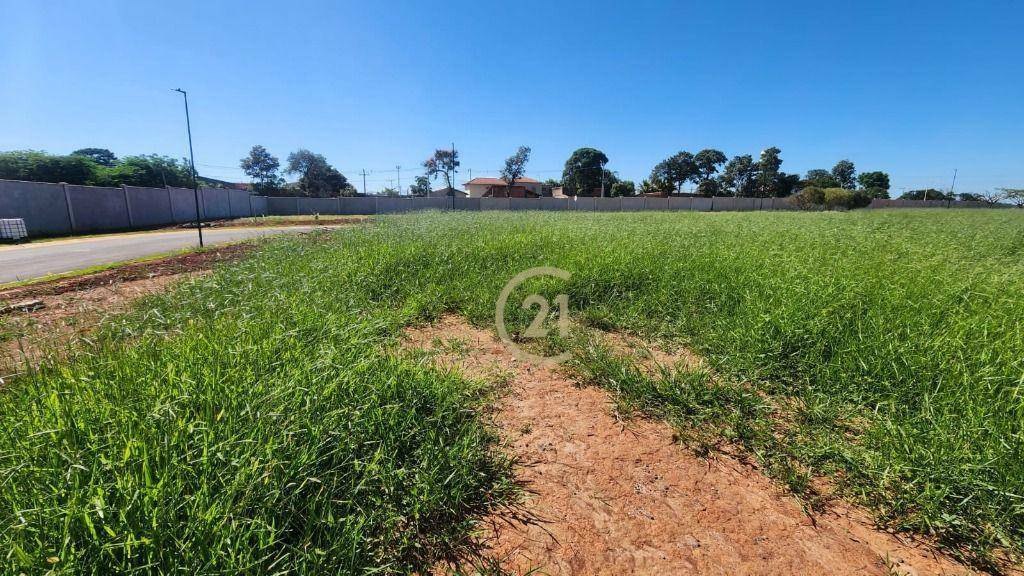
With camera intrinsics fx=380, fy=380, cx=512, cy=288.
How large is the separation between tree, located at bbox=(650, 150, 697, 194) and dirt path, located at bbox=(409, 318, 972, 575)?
58.5 meters

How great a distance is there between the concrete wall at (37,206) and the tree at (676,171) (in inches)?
2238

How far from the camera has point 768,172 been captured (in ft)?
168

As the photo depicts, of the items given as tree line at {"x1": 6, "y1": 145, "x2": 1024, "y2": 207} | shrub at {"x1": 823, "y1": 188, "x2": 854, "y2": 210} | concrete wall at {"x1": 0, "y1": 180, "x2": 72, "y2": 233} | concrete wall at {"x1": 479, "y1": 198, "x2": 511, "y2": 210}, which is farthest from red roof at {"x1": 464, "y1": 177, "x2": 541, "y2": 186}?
concrete wall at {"x1": 0, "y1": 180, "x2": 72, "y2": 233}

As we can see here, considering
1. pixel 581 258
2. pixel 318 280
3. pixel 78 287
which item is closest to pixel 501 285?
pixel 581 258

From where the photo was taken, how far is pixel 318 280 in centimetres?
466

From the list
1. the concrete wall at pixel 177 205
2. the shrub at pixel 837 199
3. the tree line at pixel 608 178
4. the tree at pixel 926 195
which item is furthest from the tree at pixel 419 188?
the tree at pixel 926 195

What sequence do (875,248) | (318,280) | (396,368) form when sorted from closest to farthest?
(396,368)
(318,280)
(875,248)

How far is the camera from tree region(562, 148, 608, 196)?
56375 mm

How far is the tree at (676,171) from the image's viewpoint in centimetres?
5384

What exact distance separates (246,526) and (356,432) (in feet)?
1.79

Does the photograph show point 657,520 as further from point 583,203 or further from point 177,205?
point 583,203

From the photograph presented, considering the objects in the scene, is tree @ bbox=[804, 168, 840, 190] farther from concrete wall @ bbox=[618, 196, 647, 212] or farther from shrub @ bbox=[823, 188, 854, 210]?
concrete wall @ bbox=[618, 196, 647, 212]

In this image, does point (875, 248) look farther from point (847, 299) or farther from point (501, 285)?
point (501, 285)

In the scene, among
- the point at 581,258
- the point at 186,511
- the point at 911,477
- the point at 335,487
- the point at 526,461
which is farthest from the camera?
the point at 581,258
